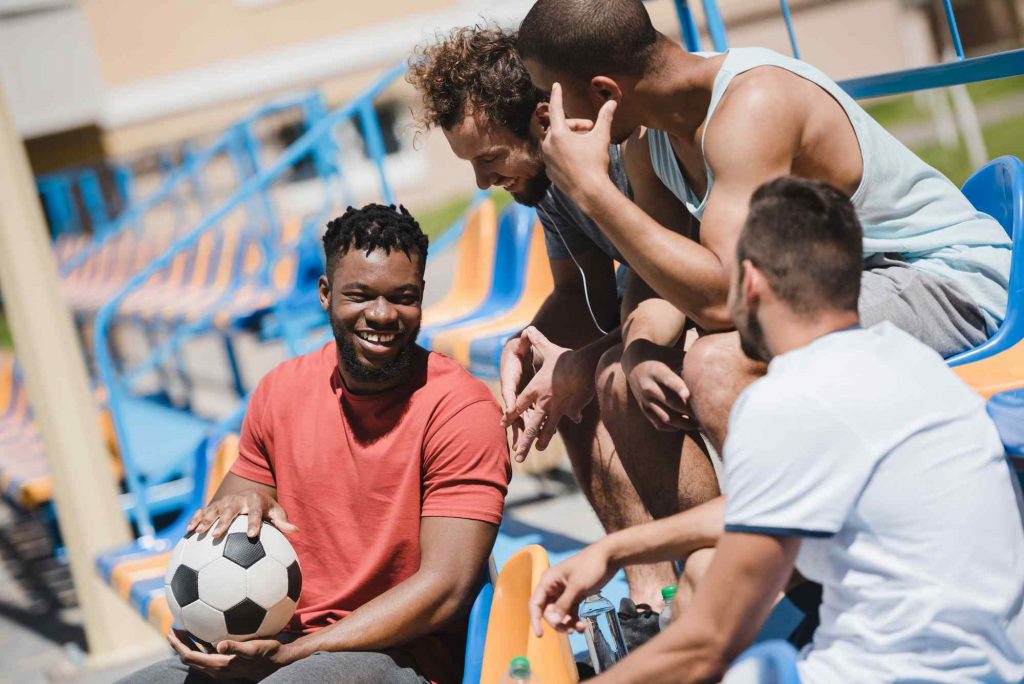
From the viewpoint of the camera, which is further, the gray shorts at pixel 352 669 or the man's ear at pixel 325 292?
the man's ear at pixel 325 292

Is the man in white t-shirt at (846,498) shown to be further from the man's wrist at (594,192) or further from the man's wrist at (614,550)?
the man's wrist at (594,192)

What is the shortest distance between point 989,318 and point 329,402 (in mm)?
1452

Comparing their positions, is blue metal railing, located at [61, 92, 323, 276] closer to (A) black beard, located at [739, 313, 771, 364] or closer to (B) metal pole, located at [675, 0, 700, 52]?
(B) metal pole, located at [675, 0, 700, 52]

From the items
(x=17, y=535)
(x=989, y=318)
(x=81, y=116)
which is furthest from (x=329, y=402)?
(x=81, y=116)

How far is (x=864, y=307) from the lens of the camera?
2295mm

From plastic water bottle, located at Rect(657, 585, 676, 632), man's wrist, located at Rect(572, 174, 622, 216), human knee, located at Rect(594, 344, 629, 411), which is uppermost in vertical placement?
man's wrist, located at Rect(572, 174, 622, 216)

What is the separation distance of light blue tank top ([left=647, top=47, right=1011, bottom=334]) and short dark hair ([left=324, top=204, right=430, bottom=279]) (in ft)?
2.08

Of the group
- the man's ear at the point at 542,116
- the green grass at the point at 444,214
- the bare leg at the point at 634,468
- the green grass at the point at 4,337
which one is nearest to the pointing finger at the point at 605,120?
the man's ear at the point at 542,116

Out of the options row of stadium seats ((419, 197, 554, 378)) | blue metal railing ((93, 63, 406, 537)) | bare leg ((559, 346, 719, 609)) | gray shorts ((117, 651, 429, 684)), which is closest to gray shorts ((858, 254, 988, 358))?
bare leg ((559, 346, 719, 609))

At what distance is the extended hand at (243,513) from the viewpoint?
8.73 feet

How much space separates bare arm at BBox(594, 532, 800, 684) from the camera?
163cm

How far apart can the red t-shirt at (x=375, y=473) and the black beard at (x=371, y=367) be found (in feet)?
0.13

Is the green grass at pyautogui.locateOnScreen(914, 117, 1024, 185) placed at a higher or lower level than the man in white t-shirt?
lower

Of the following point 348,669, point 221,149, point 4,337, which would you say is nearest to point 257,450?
point 348,669
